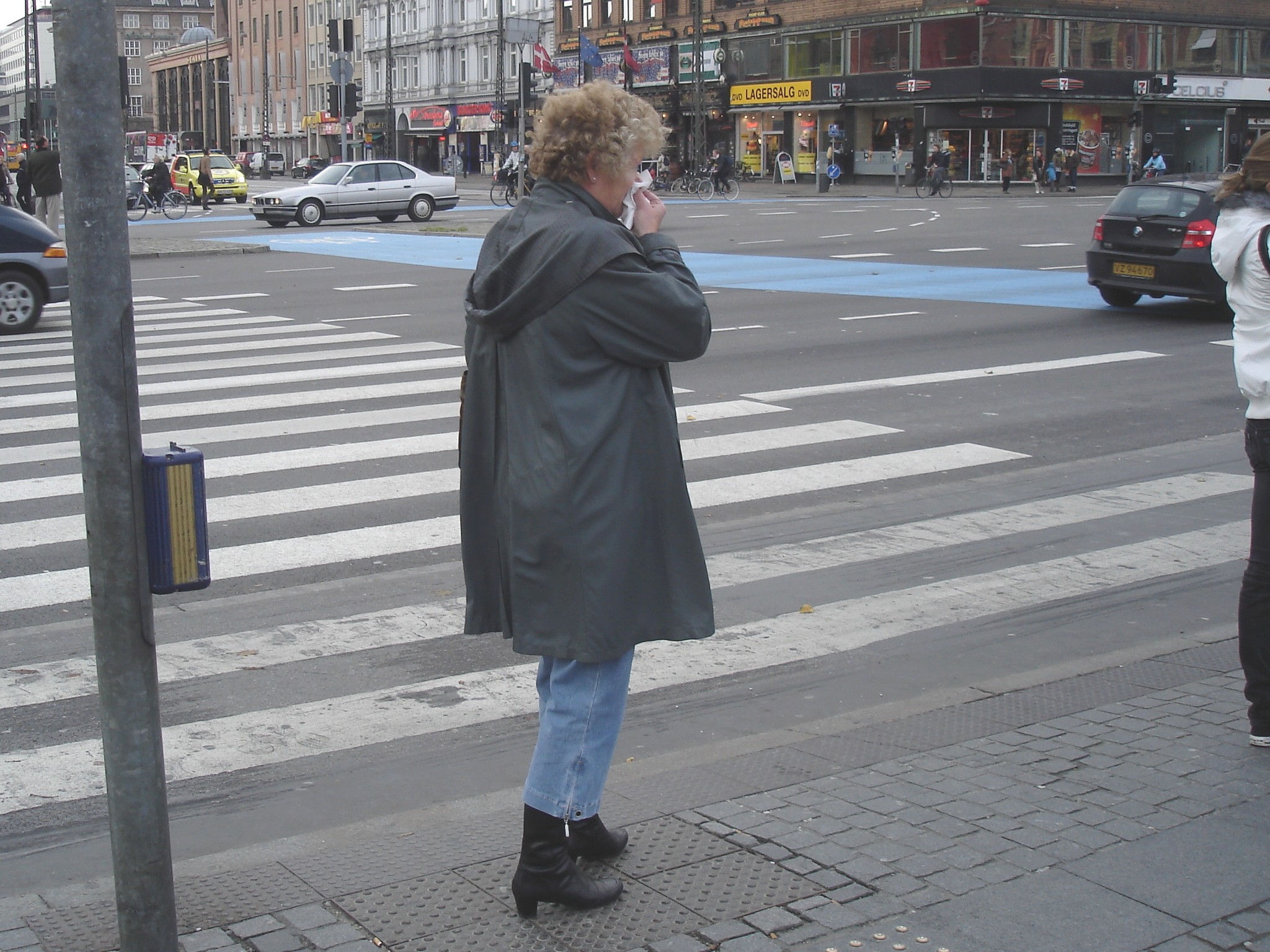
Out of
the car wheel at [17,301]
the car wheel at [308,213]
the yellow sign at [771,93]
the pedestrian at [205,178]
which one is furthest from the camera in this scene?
the yellow sign at [771,93]

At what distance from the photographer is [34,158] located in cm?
2506

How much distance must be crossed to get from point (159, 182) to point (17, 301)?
92.4 ft

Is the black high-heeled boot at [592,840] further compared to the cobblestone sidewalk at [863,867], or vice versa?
the black high-heeled boot at [592,840]

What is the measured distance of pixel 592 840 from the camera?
136 inches

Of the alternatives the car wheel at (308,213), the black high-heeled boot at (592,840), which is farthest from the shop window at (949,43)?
the black high-heeled boot at (592,840)

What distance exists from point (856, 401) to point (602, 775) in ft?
24.8

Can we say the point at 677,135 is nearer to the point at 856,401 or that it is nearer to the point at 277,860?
the point at 856,401

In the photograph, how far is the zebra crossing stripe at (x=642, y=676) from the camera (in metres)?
4.39

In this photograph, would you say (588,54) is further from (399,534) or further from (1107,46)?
(399,534)

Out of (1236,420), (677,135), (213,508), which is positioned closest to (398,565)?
(213,508)

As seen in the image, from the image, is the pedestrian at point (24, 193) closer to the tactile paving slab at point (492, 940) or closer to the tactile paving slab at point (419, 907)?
the tactile paving slab at point (419, 907)

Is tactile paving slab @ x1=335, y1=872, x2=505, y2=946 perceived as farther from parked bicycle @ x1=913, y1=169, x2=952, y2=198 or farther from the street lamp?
the street lamp

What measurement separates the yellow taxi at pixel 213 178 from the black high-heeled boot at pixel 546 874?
4673 cm

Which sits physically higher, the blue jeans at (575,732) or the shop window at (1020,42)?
the shop window at (1020,42)
